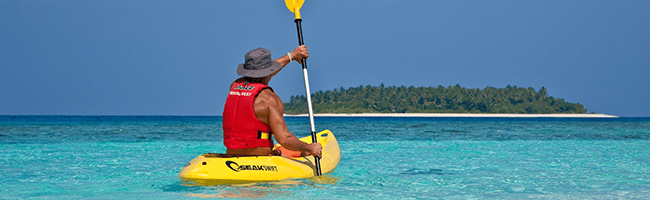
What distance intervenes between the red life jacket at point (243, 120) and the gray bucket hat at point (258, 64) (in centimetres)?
12

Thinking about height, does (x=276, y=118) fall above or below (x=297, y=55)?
below

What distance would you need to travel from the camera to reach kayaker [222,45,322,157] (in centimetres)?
A: 536

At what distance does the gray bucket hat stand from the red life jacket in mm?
122

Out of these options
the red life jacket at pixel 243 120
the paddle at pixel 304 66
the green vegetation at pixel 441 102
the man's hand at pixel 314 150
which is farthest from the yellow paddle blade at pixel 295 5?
the green vegetation at pixel 441 102

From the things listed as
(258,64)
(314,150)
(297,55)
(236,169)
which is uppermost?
(297,55)

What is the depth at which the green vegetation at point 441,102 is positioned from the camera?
147 m

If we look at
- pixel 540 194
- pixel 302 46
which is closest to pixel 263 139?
pixel 302 46

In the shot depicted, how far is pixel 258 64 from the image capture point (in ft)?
18.2

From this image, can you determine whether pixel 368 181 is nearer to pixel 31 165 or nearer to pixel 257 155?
pixel 257 155

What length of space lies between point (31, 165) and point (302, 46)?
620 centimetres

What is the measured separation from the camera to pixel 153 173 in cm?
826

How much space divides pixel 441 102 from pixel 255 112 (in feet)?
487

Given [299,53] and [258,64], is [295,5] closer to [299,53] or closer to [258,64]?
[299,53]

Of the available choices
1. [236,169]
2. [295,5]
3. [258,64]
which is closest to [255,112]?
[258,64]
